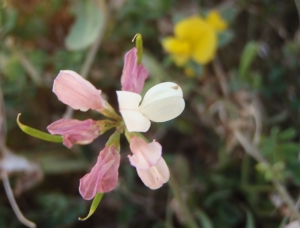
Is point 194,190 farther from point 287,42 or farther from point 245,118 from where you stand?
point 287,42

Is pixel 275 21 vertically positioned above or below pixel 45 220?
above

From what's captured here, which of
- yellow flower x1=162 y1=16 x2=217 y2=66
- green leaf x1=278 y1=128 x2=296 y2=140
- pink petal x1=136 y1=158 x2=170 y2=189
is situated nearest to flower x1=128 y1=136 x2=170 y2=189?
pink petal x1=136 y1=158 x2=170 y2=189

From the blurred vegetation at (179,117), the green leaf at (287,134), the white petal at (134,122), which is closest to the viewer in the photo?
the white petal at (134,122)

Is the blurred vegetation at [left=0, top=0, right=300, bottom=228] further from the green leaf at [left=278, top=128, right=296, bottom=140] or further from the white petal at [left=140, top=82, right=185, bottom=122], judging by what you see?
the white petal at [left=140, top=82, right=185, bottom=122]

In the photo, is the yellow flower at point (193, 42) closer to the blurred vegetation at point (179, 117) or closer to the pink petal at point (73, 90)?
the blurred vegetation at point (179, 117)

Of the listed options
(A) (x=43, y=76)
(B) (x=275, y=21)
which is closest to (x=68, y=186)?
(A) (x=43, y=76)

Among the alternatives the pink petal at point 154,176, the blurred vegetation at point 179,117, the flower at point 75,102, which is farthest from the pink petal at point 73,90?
the blurred vegetation at point 179,117

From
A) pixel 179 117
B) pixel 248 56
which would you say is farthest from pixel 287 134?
pixel 179 117
